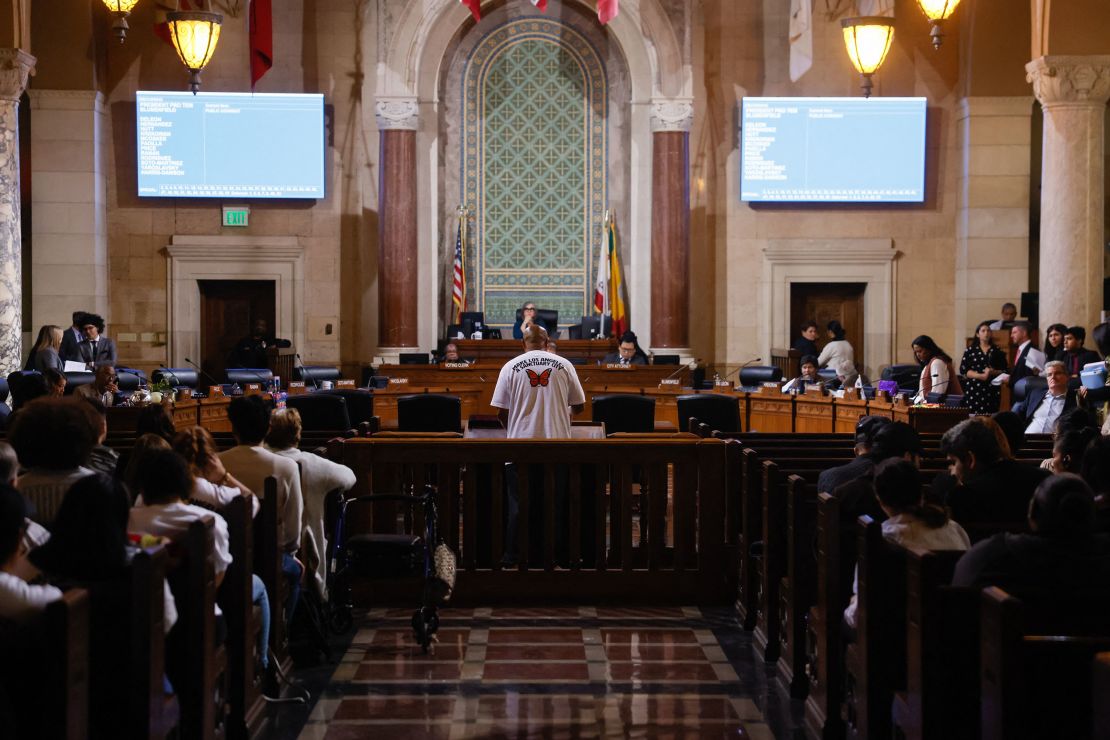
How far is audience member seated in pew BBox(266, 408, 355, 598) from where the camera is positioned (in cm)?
504

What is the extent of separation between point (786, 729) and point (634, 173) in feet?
39.5

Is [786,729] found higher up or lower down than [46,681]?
lower down

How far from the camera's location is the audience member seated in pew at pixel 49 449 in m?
3.73

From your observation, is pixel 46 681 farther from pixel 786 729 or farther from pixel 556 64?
pixel 556 64

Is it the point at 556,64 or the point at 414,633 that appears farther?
the point at 556,64

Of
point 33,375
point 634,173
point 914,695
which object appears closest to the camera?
point 914,695

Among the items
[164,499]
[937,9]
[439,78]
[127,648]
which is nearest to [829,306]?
[937,9]

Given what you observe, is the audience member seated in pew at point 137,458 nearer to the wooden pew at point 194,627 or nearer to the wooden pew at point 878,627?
the wooden pew at point 194,627

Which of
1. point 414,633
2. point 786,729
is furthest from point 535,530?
point 786,729

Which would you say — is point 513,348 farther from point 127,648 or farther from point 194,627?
point 127,648

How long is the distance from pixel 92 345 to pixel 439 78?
249 inches

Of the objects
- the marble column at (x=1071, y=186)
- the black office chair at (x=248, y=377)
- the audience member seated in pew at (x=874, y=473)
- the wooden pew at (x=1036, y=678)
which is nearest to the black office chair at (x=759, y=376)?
the marble column at (x=1071, y=186)

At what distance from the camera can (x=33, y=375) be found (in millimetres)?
6973

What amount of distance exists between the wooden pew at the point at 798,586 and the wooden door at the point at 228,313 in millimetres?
11525
